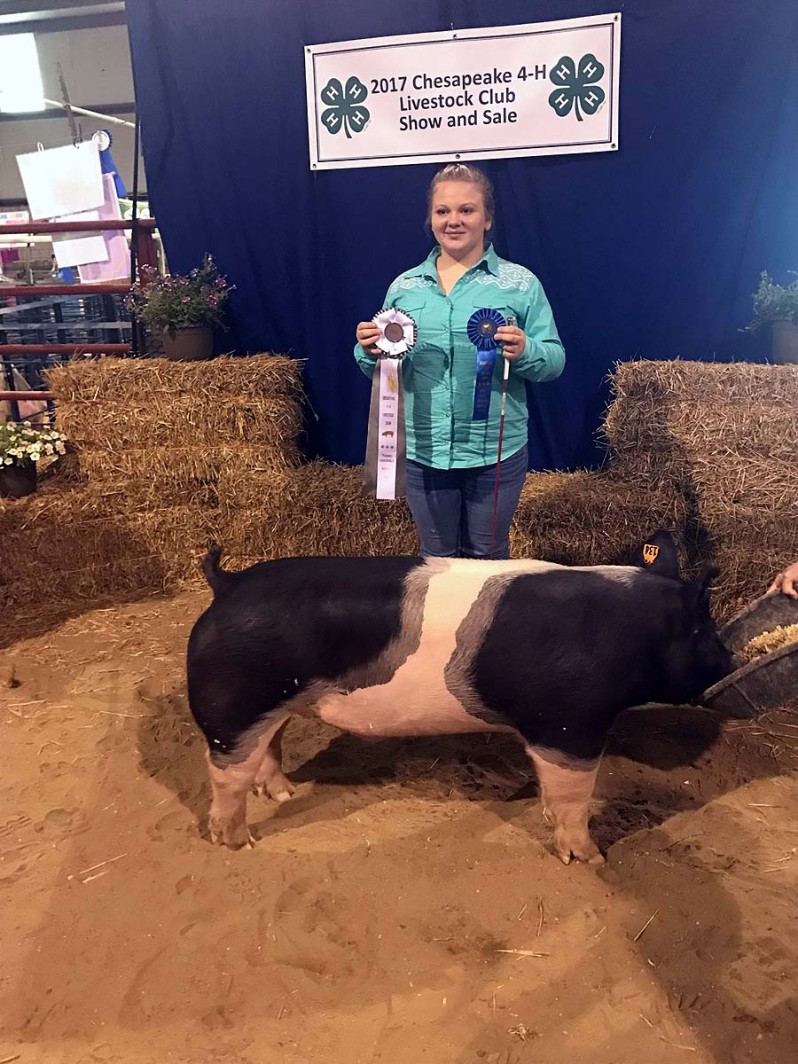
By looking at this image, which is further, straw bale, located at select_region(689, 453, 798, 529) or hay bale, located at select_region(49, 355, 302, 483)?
hay bale, located at select_region(49, 355, 302, 483)

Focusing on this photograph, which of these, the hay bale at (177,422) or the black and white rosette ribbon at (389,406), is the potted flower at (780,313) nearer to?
the black and white rosette ribbon at (389,406)

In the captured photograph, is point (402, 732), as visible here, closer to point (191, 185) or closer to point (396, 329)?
point (396, 329)

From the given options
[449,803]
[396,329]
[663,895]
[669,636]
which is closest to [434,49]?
[396,329]

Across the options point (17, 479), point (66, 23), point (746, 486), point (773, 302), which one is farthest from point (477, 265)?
point (66, 23)

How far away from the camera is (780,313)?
12.4 feet

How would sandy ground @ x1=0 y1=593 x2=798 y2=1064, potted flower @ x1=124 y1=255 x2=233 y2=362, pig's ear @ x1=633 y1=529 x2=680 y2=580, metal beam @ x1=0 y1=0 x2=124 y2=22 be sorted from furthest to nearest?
1. metal beam @ x1=0 y1=0 x2=124 y2=22
2. potted flower @ x1=124 y1=255 x2=233 y2=362
3. pig's ear @ x1=633 y1=529 x2=680 y2=580
4. sandy ground @ x1=0 y1=593 x2=798 y2=1064

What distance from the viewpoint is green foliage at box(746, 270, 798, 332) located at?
12.3 feet

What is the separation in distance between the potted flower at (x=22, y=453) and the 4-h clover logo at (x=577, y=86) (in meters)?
3.18

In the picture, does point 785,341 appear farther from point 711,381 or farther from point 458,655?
point 458,655

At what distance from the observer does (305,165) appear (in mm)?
4281

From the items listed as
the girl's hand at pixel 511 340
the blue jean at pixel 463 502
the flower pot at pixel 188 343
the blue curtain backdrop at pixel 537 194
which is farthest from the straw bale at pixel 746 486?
the flower pot at pixel 188 343

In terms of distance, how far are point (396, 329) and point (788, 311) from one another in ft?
7.44

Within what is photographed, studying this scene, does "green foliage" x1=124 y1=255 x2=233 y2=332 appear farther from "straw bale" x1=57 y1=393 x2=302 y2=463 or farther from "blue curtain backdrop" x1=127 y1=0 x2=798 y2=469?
"straw bale" x1=57 y1=393 x2=302 y2=463

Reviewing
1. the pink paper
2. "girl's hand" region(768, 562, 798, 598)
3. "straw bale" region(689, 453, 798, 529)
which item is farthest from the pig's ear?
the pink paper
